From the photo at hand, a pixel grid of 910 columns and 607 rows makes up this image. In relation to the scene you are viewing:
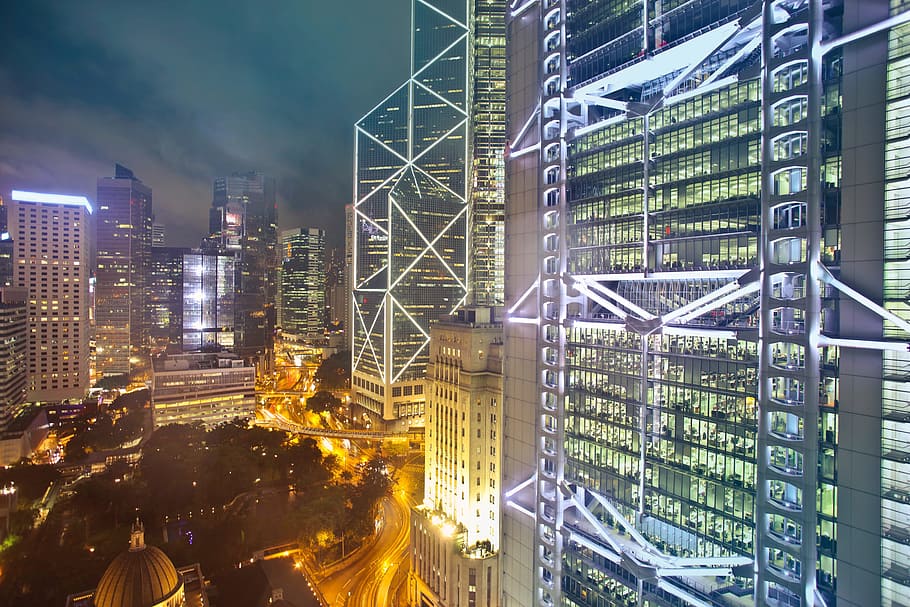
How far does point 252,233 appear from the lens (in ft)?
361

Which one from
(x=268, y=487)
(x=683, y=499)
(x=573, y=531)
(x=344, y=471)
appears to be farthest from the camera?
(x=344, y=471)

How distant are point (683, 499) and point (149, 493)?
35.7m

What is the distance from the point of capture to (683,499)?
15195mm

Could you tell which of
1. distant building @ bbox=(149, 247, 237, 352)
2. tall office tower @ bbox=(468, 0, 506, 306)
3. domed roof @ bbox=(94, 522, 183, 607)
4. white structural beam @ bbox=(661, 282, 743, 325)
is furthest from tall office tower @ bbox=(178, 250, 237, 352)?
white structural beam @ bbox=(661, 282, 743, 325)

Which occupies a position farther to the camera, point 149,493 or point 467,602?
point 149,493

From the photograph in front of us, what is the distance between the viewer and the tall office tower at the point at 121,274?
271 feet

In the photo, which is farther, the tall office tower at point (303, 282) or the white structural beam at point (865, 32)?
the tall office tower at point (303, 282)

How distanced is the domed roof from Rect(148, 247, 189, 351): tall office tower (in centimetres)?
7249

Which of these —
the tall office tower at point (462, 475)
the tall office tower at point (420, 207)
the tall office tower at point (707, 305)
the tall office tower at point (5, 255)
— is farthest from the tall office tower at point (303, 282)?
the tall office tower at point (707, 305)

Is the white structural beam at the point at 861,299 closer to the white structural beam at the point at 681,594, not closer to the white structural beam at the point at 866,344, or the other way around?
the white structural beam at the point at 866,344

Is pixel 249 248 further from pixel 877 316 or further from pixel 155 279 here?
pixel 877 316

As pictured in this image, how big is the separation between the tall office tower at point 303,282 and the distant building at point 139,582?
94901 millimetres

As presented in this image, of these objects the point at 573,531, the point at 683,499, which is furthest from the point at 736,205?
the point at 573,531

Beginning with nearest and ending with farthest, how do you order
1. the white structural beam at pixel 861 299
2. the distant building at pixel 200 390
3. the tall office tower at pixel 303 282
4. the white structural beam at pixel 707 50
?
the white structural beam at pixel 861 299 < the white structural beam at pixel 707 50 < the distant building at pixel 200 390 < the tall office tower at pixel 303 282
